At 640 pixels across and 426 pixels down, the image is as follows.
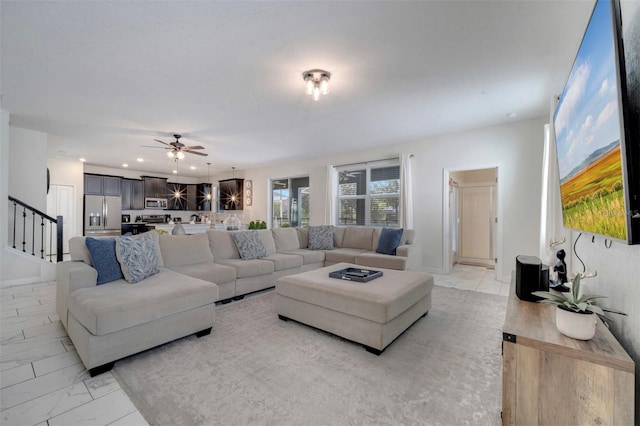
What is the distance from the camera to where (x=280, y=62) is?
2578 mm

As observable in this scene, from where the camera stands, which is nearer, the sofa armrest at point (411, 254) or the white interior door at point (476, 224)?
the sofa armrest at point (411, 254)

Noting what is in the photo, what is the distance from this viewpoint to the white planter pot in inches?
41.1

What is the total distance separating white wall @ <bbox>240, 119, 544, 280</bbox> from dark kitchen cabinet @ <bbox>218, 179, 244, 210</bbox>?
187 inches

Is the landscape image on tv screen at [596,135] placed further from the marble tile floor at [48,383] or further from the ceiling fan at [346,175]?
the ceiling fan at [346,175]

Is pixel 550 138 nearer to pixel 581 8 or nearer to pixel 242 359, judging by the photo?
pixel 581 8

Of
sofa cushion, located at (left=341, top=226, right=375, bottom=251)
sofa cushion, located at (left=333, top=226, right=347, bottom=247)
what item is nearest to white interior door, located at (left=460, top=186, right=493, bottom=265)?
sofa cushion, located at (left=341, top=226, right=375, bottom=251)

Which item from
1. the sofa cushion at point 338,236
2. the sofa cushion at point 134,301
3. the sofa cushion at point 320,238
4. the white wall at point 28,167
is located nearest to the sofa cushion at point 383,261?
the sofa cushion at point 320,238

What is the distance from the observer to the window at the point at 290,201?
7777mm

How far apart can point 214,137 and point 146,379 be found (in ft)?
14.3

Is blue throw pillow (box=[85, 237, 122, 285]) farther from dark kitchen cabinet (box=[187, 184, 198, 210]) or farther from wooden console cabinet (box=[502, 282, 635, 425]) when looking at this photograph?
dark kitchen cabinet (box=[187, 184, 198, 210])

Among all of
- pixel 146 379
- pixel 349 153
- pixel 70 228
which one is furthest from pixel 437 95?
pixel 70 228

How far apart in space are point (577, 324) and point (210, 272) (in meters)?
3.14

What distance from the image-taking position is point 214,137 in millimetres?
5188

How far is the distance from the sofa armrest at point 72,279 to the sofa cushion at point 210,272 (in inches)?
33.0
